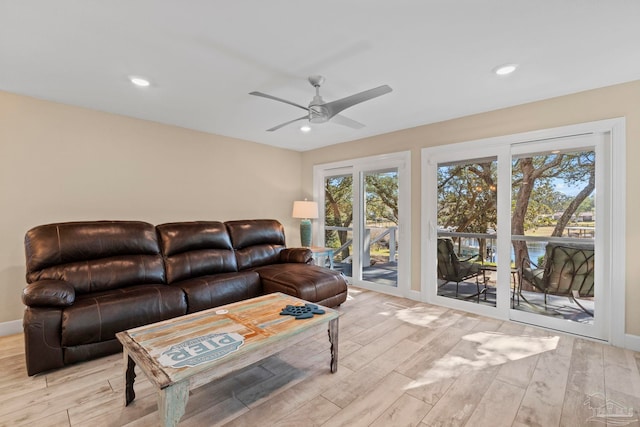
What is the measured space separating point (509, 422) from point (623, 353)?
5.68ft

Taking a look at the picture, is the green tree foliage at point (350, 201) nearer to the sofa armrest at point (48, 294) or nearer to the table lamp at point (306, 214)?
the table lamp at point (306, 214)

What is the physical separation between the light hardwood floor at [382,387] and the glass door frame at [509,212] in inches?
20.4

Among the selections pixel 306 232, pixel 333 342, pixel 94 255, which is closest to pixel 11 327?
pixel 94 255

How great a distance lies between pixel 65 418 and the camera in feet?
5.51

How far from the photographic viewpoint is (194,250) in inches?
136

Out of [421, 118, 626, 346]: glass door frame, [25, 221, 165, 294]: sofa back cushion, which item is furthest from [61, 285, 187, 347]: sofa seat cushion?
[421, 118, 626, 346]: glass door frame

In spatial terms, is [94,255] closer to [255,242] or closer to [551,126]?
[255,242]

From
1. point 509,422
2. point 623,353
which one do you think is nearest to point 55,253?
point 509,422

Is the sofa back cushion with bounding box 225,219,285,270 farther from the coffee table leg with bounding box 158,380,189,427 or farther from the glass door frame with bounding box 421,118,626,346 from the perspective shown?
the coffee table leg with bounding box 158,380,189,427

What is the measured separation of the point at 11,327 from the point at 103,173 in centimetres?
181

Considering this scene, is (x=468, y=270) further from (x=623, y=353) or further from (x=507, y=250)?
(x=623, y=353)

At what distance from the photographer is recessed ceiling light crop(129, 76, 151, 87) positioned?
2541 mm

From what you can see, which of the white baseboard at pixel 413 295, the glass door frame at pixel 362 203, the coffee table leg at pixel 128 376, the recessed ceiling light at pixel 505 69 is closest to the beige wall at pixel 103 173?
the glass door frame at pixel 362 203

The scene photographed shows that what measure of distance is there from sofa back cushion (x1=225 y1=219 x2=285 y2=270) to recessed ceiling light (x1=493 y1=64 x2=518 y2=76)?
327 cm
